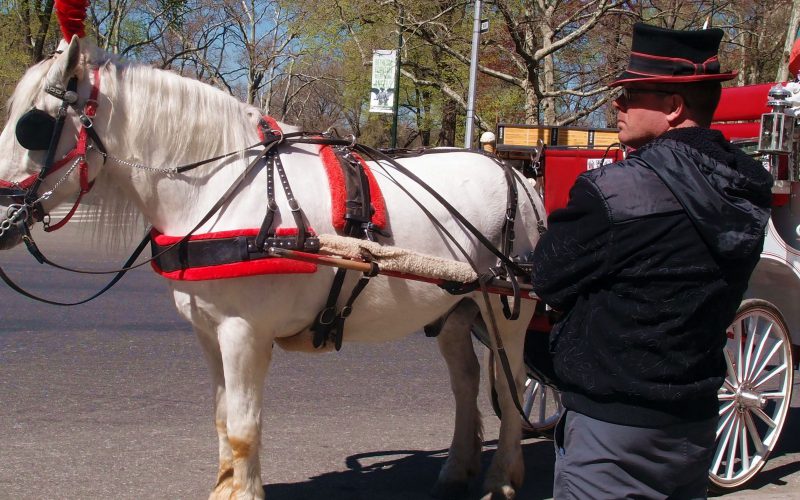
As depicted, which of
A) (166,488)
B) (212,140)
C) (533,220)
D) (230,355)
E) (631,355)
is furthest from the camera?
(533,220)

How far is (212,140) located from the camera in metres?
3.55

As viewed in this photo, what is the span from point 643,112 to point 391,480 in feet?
9.47

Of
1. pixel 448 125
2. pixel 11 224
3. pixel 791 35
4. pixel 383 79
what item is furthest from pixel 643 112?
pixel 448 125

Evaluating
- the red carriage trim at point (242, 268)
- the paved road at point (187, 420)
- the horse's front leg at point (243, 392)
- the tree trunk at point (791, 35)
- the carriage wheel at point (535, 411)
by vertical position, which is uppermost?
the tree trunk at point (791, 35)

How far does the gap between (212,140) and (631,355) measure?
2134 mm

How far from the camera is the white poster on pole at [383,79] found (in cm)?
1970

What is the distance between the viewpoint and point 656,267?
6.63 ft

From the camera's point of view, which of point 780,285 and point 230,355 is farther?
point 780,285

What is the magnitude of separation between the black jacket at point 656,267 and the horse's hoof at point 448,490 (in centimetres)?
230

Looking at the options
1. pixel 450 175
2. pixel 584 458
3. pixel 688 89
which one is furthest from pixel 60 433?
pixel 688 89

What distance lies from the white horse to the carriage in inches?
32.6

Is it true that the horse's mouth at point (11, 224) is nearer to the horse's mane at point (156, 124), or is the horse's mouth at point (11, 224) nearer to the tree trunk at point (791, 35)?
the horse's mane at point (156, 124)

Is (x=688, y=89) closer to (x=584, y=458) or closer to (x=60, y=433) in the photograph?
(x=584, y=458)

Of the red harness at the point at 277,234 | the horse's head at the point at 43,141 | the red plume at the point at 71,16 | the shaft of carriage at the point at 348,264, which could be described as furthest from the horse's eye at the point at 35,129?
the shaft of carriage at the point at 348,264
